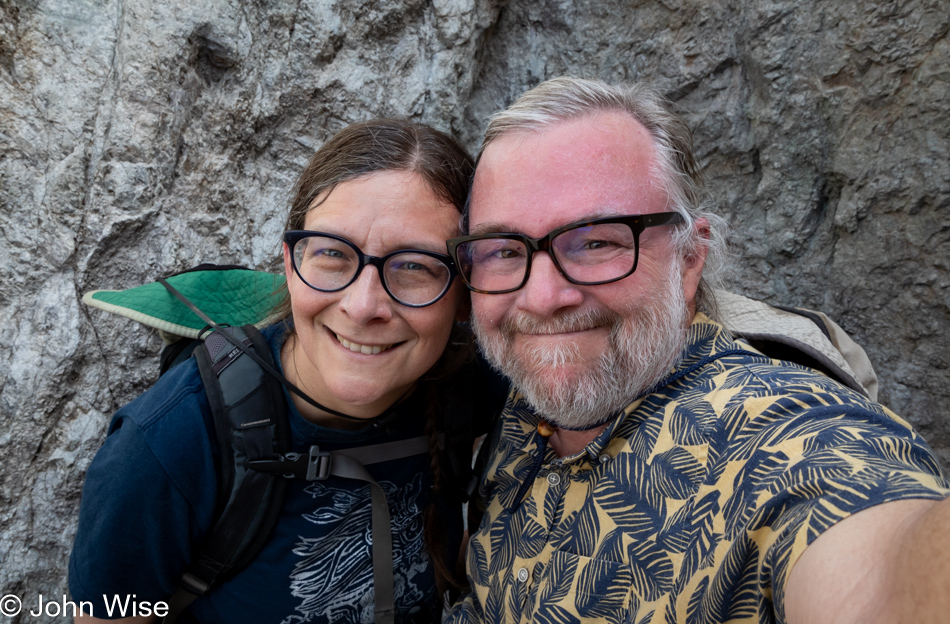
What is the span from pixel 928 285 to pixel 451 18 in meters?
2.44

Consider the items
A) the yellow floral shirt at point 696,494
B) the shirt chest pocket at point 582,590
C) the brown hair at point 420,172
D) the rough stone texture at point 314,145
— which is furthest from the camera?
the rough stone texture at point 314,145

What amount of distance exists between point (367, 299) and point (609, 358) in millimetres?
599

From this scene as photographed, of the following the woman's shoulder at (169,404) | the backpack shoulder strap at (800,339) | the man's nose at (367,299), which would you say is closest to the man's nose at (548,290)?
the man's nose at (367,299)

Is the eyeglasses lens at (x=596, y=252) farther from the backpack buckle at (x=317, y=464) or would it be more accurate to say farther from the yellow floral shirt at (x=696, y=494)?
the backpack buckle at (x=317, y=464)

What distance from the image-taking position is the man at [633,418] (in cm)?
81

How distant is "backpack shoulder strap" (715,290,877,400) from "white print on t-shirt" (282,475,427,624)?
107 centimetres

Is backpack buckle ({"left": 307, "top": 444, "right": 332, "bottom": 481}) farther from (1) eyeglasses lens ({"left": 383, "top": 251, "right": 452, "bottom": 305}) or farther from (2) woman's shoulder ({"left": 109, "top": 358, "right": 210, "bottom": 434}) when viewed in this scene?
(1) eyeglasses lens ({"left": 383, "top": 251, "right": 452, "bottom": 305})

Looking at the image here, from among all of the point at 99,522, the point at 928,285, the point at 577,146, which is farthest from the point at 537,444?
the point at 928,285

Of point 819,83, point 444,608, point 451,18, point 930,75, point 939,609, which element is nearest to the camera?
point 939,609

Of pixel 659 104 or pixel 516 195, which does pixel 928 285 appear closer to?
pixel 659 104

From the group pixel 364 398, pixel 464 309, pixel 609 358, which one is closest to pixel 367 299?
pixel 364 398

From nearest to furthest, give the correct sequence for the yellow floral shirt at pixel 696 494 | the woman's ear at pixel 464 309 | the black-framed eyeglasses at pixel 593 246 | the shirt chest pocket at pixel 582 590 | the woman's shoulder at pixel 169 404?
1. the yellow floral shirt at pixel 696 494
2. the shirt chest pocket at pixel 582 590
3. the black-framed eyeglasses at pixel 593 246
4. the woman's shoulder at pixel 169 404
5. the woman's ear at pixel 464 309

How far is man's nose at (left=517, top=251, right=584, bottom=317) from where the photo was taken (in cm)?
122

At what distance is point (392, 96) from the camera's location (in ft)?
8.79
